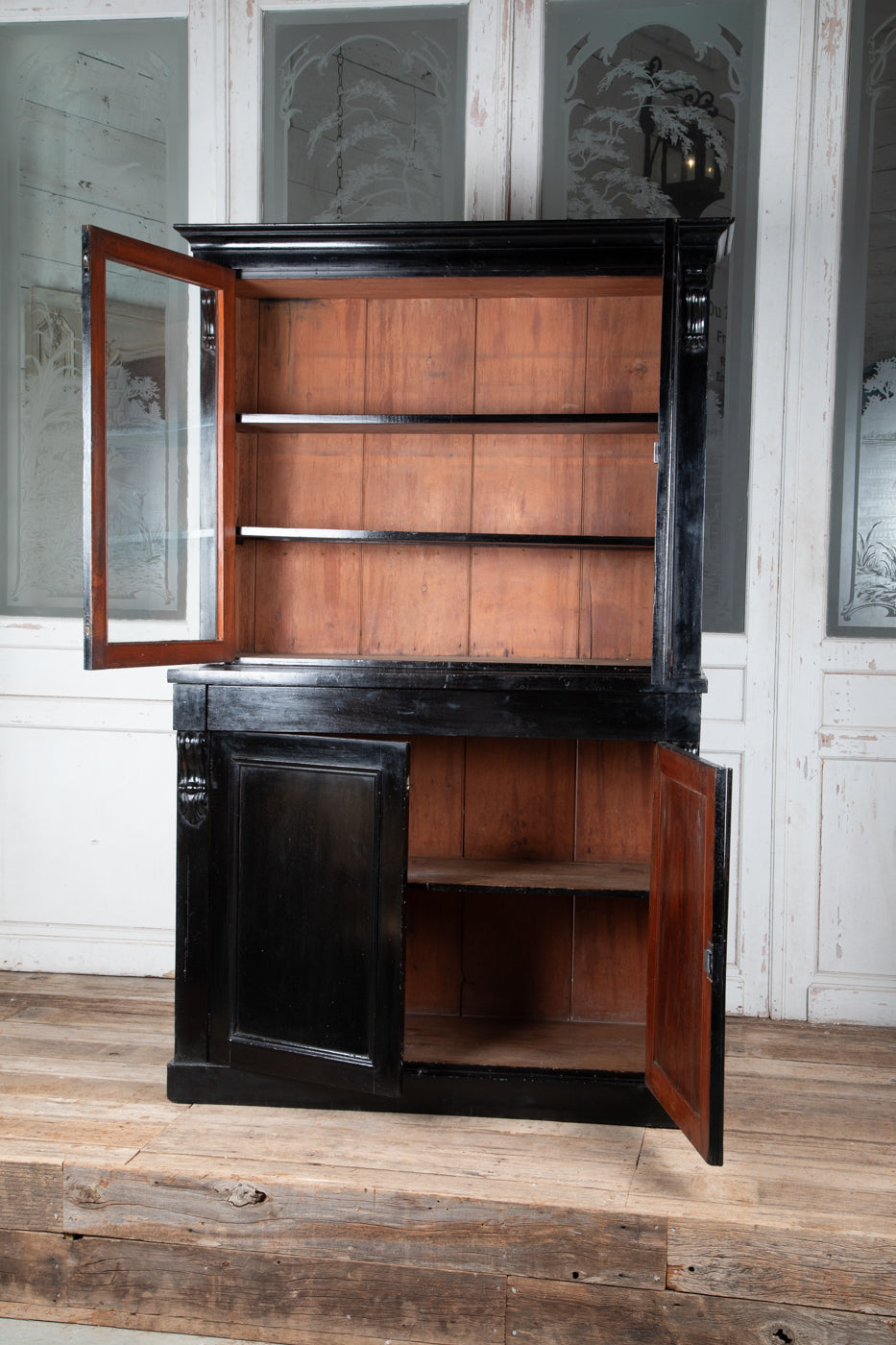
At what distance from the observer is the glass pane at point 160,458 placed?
260 centimetres

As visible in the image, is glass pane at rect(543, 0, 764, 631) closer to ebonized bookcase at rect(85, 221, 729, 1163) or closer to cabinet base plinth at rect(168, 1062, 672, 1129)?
ebonized bookcase at rect(85, 221, 729, 1163)

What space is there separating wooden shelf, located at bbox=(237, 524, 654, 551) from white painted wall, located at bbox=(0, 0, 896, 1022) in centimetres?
74

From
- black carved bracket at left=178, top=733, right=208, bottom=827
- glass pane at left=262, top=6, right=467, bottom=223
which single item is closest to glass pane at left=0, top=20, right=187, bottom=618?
glass pane at left=262, top=6, right=467, bottom=223

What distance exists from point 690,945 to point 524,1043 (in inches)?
29.4

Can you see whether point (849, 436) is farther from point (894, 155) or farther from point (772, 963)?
point (772, 963)

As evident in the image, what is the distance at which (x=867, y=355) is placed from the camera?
3.39 m

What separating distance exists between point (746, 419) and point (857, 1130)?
82.7 inches

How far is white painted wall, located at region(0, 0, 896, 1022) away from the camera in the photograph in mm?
3379

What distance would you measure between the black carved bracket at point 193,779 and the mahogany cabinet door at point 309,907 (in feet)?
0.09

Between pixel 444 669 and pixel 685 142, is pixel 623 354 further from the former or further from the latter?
pixel 444 669

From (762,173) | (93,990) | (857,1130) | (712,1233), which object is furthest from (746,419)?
(93,990)

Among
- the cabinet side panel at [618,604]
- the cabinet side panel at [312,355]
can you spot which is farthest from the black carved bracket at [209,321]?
the cabinet side panel at [618,604]

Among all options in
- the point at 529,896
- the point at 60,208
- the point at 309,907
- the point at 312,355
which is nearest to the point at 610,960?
the point at 529,896

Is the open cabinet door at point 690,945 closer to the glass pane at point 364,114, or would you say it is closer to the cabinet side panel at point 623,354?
the cabinet side panel at point 623,354
